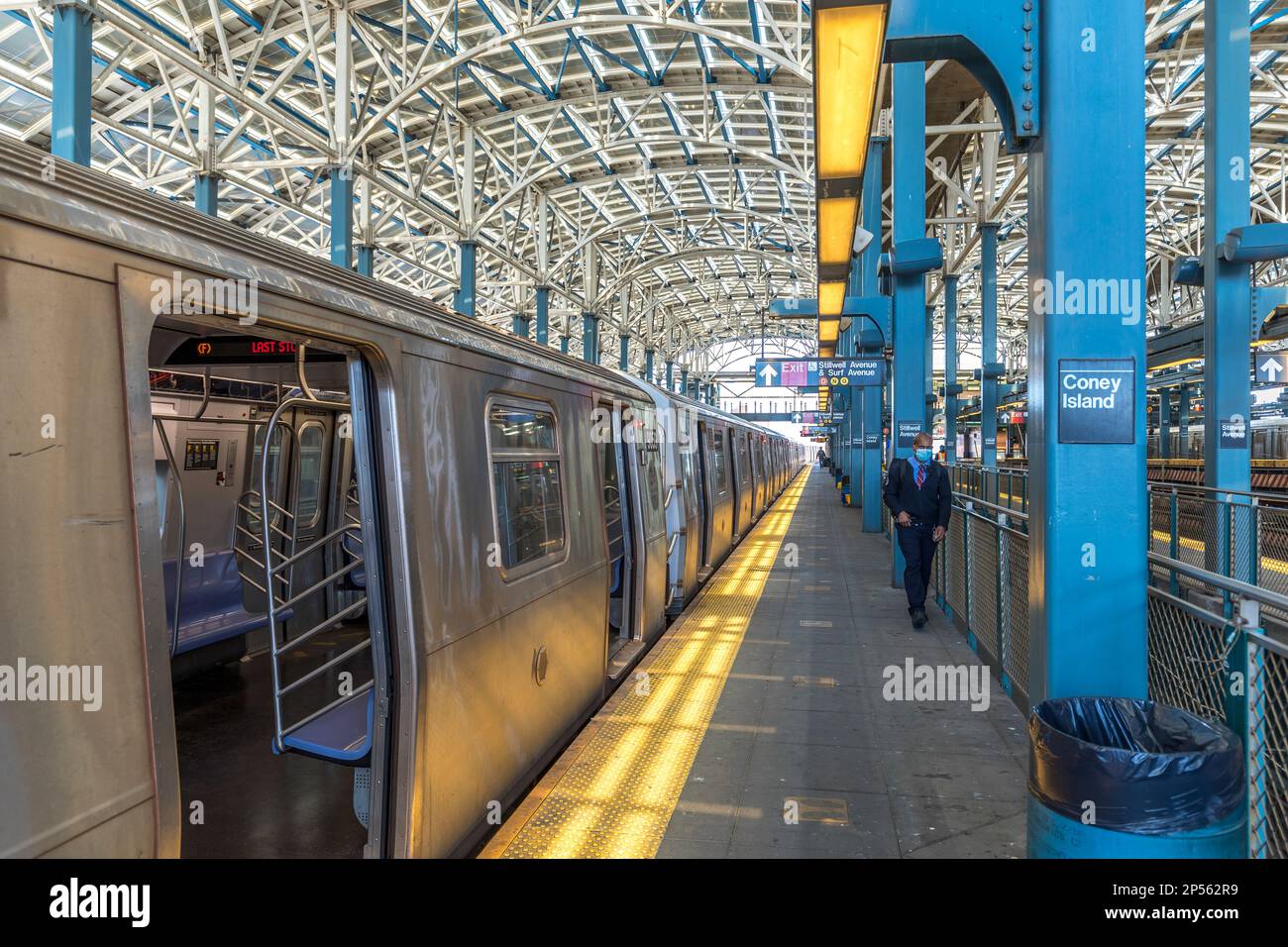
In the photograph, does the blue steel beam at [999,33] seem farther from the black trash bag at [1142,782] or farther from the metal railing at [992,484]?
the metal railing at [992,484]

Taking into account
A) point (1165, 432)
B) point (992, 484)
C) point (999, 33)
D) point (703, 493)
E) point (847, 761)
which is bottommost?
point (847, 761)

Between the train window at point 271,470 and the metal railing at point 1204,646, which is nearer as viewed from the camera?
the metal railing at point 1204,646

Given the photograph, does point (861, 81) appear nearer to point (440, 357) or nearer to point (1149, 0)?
point (440, 357)

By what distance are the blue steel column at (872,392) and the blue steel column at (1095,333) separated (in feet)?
36.1

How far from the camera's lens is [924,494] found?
7559 millimetres

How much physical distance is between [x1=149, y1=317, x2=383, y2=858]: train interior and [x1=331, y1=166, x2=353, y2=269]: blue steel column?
8.11 metres

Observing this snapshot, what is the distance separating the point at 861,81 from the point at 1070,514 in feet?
7.74

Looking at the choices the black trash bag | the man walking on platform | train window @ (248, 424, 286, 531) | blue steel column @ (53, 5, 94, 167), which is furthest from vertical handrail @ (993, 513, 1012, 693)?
blue steel column @ (53, 5, 94, 167)

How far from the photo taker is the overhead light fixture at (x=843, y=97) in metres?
3.29

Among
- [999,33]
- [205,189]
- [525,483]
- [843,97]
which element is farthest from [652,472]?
[205,189]

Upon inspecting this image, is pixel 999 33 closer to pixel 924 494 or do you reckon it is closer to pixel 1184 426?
pixel 924 494

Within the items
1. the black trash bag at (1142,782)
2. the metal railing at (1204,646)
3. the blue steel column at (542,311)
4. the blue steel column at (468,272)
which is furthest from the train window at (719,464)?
the blue steel column at (542,311)

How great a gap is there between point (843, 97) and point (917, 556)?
4813 mm

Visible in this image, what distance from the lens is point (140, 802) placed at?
1840 millimetres
